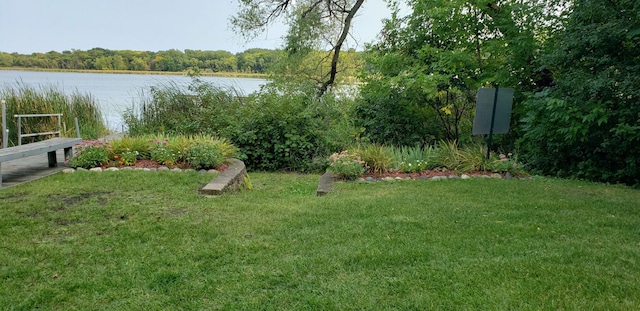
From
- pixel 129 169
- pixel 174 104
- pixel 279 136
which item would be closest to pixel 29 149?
pixel 129 169

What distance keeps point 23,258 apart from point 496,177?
5.71m

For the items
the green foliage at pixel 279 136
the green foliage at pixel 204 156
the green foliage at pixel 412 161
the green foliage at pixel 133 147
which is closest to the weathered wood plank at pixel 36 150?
the green foliage at pixel 133 147

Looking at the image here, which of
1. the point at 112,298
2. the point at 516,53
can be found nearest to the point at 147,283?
the point at 112,298

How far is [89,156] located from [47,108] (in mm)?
4632

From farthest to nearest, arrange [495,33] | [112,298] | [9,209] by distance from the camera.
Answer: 1. [495,33]
2. [9,209]
3. [112,298]

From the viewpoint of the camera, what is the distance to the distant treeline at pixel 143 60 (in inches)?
550

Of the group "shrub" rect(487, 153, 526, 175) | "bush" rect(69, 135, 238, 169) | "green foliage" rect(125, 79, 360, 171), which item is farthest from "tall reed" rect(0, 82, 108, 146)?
"shrub" rect(487, 153, 526, 175)

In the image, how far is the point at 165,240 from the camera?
3000 mm

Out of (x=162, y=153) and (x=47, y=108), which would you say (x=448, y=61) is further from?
(x=47, y=108)

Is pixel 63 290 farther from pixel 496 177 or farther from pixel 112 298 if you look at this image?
pixel 496 177

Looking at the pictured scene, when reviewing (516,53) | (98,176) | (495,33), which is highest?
(495,33)

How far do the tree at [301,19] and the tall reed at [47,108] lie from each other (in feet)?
15.8

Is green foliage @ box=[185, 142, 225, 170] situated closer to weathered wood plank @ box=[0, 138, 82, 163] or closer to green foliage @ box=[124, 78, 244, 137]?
weathered wood plank @ box=[0, 138, 82, 163]

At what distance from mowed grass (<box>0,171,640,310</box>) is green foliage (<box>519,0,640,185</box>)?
133cm
